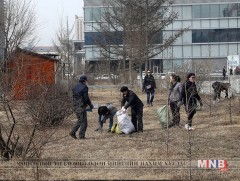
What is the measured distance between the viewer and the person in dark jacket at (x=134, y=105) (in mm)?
11516

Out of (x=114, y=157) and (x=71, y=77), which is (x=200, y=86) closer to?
(x=71, y=77)

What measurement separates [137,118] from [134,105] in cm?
34

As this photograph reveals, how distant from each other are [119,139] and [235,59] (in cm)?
2192

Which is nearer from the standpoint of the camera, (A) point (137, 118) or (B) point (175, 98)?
(A) point (137, 118)

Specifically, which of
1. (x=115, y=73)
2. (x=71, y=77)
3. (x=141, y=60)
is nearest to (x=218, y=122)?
(x=71, y=77)

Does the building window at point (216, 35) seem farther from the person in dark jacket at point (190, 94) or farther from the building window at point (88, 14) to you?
the person in dark jacket at point (190, 94)

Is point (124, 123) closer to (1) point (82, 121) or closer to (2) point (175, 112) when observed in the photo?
(1) point (82, 121)

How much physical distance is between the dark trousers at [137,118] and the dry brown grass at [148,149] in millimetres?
202

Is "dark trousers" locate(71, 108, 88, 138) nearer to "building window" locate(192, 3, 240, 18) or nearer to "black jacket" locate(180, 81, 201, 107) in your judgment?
"black jacket" locate(180, 81, 201, 107)

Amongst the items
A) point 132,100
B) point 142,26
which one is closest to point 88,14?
point 142,26

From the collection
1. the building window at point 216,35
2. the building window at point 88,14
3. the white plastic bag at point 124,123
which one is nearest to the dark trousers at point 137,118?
the white plastic bag at point 124,123

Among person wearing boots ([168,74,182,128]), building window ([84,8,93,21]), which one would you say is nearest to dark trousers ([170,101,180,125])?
person wearing boots ([168,74,182,128])

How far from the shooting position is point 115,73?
3991 centimetres

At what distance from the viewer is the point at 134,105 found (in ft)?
38.5
